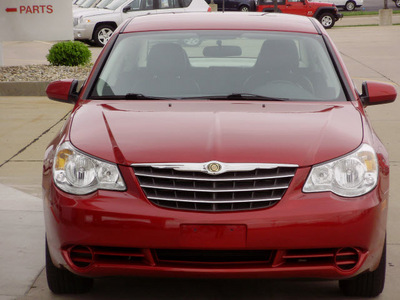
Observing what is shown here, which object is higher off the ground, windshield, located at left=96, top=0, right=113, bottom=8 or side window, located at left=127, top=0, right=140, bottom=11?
side window, located at left=127, top=0, right=140, bottom=11

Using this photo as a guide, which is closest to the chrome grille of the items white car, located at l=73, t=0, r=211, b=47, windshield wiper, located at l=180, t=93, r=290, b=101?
windshield wiper, located at l=180, t=93, r=290, b=101

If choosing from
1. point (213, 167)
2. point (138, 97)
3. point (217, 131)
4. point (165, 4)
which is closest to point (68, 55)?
point (165, 4)

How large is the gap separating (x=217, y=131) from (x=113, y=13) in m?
21.3

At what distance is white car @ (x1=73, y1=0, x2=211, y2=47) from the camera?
25.1 meters

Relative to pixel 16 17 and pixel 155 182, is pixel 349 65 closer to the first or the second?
pixel 16 17

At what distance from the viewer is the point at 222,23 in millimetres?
6074

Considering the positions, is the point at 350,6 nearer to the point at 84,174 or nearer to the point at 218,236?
the point at 84,174

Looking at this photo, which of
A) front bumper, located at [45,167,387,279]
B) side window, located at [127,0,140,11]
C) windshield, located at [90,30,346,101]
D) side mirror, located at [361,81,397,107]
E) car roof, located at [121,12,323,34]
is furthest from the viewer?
side window, located at [127,0,140,11]

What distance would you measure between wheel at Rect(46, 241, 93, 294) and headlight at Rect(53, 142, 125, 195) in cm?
49

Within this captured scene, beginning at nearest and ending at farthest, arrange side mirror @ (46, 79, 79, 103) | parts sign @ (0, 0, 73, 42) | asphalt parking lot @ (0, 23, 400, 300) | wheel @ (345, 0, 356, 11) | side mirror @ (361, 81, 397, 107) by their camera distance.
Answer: asphalt parking lot @ (0, 23, 400, 300) < side mirror @ (361, 81, 397, 107) < side mirror @ (46, 79, 79, 103) < parts sign @ (0, 0, 73, 42) < wheel @ (345, 0, 356, 11)

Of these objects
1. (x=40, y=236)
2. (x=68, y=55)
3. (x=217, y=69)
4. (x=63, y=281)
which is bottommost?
(x=68, y=55)

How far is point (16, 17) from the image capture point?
16562 millimetres

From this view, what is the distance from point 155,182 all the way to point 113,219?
0.27 meters

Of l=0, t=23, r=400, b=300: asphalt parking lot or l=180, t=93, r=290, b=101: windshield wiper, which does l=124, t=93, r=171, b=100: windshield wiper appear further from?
l=0, t=23, r=400, b=300: asphalt parking lot
